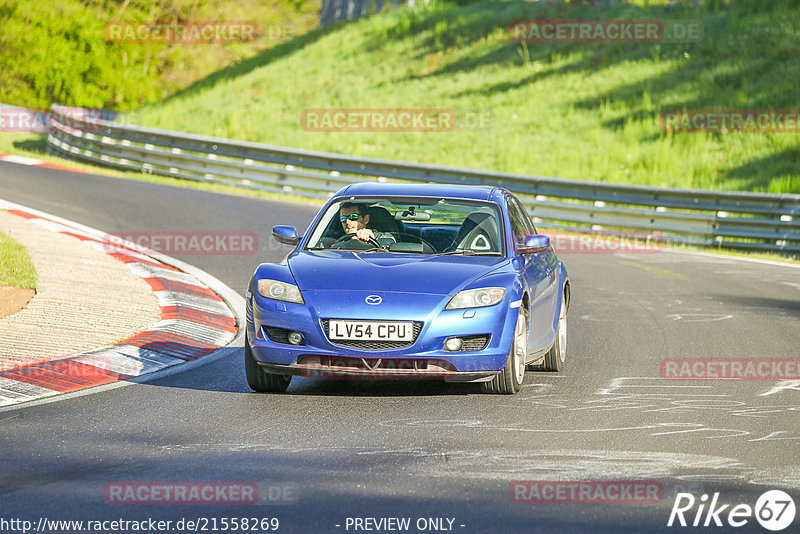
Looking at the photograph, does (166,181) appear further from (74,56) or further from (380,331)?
(74,56)

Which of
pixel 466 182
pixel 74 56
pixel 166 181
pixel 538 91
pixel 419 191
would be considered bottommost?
pixel 166 181

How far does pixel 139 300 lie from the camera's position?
12.0m

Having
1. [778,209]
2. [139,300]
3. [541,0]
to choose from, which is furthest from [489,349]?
[541,0]

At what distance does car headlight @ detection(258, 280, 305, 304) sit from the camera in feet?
26.6

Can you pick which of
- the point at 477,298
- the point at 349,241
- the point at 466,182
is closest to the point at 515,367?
the point at 477,298

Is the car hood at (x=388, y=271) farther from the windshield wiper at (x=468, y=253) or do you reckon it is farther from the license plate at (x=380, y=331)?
the license plate at (x=380, y=331)

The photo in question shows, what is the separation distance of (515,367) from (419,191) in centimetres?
185

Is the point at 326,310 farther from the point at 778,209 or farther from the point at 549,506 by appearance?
the point at 778,209

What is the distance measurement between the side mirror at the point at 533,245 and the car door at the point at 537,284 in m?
0.06

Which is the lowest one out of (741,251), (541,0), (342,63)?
(741,251)

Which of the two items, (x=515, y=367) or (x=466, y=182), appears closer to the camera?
(x=515, y=367)

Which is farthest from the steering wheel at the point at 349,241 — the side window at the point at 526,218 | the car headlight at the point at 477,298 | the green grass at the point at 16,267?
the green grass at the point at 16,267

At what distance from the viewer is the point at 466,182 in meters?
24.1

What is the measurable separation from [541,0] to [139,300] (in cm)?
3320
